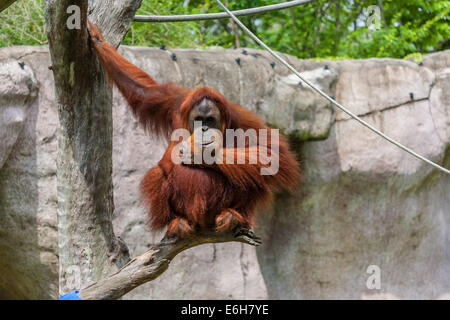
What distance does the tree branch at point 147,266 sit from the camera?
286cm

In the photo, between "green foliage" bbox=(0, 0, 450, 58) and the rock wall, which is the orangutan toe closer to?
the rock wall

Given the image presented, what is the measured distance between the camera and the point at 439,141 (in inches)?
248

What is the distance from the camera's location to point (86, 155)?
3.32 m

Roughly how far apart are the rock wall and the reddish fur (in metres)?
1.60

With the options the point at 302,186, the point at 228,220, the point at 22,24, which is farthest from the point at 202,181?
the point at 22,24

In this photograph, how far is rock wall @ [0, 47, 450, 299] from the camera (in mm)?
4832

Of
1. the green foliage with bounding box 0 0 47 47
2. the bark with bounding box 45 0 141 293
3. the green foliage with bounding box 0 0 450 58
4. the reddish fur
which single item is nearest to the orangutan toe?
the reddish fur

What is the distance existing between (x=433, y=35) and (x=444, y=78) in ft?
5.52

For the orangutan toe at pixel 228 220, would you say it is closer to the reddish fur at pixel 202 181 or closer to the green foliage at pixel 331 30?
the reddish fur at pixel 202 181

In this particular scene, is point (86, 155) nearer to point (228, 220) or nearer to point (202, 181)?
point (202, 181)

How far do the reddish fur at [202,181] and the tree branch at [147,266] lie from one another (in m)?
0.06

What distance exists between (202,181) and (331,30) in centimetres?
578

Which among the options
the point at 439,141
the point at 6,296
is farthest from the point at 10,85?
the point at 439,141

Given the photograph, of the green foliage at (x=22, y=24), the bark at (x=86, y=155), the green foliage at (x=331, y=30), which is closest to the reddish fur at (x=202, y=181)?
the bark at (x=86, y=155)
